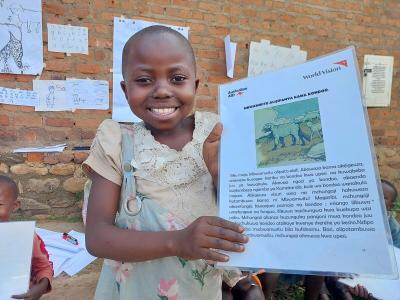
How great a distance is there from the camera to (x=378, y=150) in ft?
15.4

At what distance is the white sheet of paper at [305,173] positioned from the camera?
743mm

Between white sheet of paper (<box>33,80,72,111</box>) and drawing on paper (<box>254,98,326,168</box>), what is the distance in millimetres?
2561

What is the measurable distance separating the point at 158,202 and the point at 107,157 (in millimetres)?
163

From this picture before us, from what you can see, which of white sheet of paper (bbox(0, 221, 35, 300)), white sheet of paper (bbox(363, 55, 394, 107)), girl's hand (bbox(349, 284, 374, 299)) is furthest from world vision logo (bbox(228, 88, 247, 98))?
white sheet of paper (bbox(363, 55, 394, 107))

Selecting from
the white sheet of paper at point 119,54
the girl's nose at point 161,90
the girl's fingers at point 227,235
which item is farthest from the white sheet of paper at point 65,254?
the girl's fingers at point 227,235

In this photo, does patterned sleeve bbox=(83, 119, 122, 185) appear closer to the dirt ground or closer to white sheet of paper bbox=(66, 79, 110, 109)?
the dirt ground

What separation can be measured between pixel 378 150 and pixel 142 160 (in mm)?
4318

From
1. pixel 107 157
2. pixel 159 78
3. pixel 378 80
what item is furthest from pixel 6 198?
pixel 378 80

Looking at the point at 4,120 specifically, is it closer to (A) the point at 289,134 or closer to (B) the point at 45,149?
(B) the point at 45,149

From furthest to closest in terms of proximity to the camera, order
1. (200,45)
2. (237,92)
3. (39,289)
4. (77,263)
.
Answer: (200,45) < (77,263) < (39,289) < (237,92)

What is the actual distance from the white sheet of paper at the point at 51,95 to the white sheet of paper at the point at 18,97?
0.13 feet

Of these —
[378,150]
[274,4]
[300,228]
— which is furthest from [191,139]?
[378,150]

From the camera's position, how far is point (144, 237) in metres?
0.87

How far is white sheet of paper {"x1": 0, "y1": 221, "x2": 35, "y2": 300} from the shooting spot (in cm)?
132
